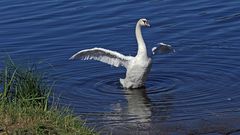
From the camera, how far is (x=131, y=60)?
14.9 metres

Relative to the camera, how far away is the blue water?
39.5 feet

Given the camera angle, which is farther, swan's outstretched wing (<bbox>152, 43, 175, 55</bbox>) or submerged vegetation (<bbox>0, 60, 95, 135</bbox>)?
swan's outstretched wing (<bbox>152, 43, 175, 55</bbox>)

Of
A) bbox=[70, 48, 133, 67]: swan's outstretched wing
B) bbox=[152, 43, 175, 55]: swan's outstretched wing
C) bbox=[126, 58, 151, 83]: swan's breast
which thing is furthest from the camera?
bbox=[152, 43, 175, 55]: swan's outstretched wing

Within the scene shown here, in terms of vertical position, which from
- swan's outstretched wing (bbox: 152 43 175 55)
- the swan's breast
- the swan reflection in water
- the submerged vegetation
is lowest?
the swan reflection in water

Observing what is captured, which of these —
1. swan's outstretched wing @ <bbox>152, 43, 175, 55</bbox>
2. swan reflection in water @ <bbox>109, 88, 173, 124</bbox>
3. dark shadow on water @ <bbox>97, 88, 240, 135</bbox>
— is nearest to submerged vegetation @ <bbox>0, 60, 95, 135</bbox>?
dark shadow on water @ <bbox>97, 88, 240, 135</bbox>

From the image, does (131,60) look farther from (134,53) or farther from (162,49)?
(134,53)

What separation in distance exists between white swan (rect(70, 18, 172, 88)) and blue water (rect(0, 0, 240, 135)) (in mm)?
226

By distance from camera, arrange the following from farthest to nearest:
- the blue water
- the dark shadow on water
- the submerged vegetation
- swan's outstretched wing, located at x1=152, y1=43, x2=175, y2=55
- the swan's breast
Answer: swan's outstretched wing, located at x1=152, y1=43, x2=175, y2=55, the swan's breast, the blue water, the dark shadow on water, the submerged vegetation

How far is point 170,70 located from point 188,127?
420cm

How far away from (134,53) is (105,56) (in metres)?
1.65

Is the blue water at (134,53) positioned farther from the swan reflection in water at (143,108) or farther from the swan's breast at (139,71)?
the swan's breast at (139,71)

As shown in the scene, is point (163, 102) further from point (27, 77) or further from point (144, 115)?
point (27, 77)

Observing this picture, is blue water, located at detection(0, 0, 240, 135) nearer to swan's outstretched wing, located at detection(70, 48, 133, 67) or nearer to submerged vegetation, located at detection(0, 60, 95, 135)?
swan's outstretched wing, located at detection(70, 48, 133, 67)

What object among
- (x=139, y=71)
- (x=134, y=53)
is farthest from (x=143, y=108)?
(x=134, y=53)
